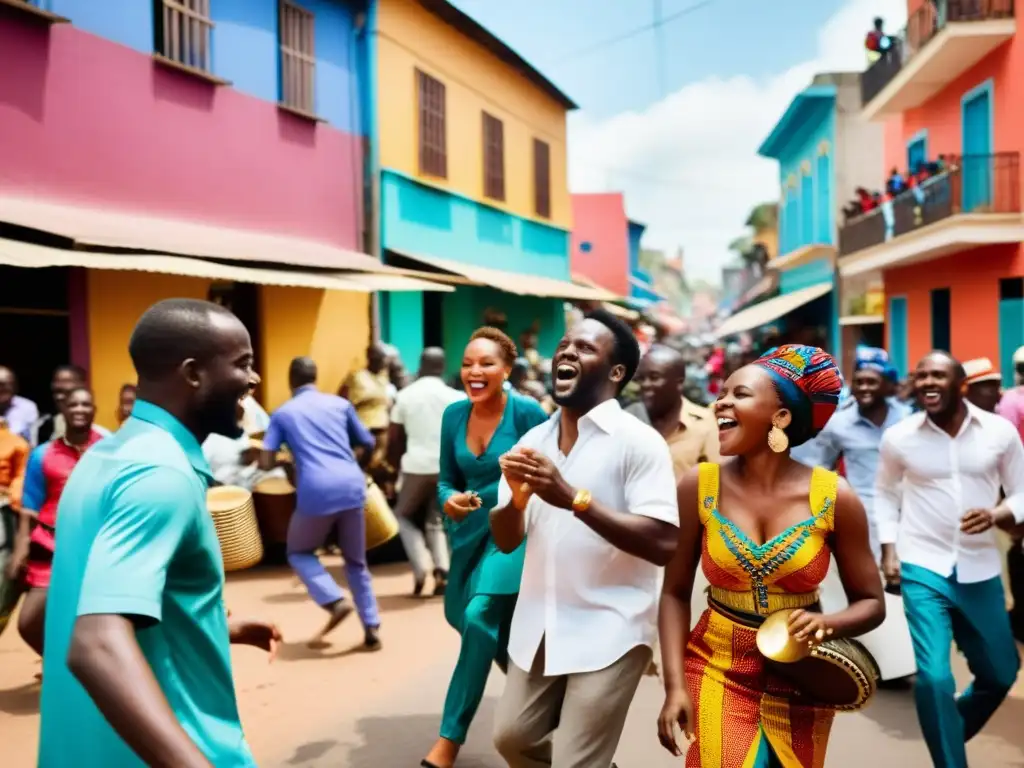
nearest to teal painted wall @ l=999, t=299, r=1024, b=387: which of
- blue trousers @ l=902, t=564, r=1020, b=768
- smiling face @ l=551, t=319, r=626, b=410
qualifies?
blue trousers @ l=902, t=564, r=1020, b=768

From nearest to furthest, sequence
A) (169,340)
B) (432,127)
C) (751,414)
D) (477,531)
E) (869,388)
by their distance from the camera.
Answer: (169,340) → (751,414) → (477,531) → (869,388) → (432,127)

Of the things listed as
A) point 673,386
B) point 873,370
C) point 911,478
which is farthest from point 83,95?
point 911,478

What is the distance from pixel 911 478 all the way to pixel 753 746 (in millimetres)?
2150

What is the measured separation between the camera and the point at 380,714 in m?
5.57

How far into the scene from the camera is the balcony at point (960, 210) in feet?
53.6

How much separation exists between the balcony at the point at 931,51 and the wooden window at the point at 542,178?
6732 mm

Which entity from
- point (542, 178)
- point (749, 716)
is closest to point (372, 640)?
point (749, 716)

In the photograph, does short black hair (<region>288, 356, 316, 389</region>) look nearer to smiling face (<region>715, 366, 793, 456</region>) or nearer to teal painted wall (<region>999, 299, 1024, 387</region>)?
smiling face (<region>715, 366, 793, 456</region>)

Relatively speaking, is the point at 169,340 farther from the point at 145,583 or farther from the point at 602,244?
the point at 602,244

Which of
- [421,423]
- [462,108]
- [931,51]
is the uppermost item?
[931,51]

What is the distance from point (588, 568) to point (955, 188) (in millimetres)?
15452

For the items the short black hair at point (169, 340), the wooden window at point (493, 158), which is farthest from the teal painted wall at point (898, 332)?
the short black hair at point (169, 340)

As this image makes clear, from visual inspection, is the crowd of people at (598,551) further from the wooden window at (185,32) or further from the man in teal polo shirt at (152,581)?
the wooden window at (185,32)

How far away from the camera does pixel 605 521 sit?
3289 millimetres
